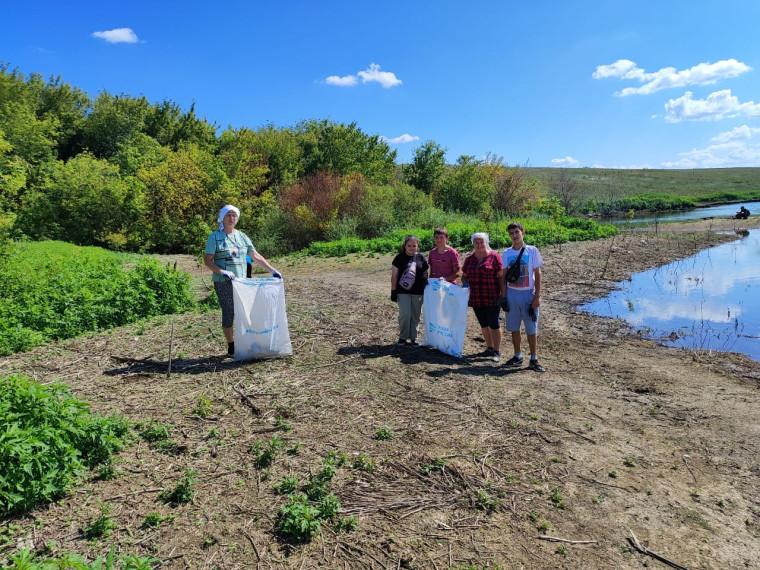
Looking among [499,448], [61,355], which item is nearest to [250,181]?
[61,355]

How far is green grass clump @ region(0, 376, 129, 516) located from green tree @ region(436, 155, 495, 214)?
76.3 feet

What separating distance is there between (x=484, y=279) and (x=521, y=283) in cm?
47

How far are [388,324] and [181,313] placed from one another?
3.34m

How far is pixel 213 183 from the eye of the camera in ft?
68.5

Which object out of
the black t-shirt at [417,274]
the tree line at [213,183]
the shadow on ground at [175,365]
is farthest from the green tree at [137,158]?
the black t-shirt at [417,274]

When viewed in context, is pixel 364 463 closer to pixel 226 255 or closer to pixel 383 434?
pixel 383 434

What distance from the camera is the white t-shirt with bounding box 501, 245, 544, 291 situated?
5.79 metres

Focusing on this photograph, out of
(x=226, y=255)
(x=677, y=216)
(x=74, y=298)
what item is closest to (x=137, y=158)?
(x=74, y=298)

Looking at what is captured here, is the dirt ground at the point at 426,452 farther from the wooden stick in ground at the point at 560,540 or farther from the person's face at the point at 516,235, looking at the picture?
the person's face at the point at 516,235

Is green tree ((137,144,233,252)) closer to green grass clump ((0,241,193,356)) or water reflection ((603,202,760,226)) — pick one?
green grass clump ((0,241,193,356))

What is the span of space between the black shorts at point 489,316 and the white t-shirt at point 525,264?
0.47m

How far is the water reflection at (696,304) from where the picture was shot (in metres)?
8.47

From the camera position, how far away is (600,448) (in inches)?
163

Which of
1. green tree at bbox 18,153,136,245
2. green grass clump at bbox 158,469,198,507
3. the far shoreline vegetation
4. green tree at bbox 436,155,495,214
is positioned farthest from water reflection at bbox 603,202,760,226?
green grass clump at bbox 158,469,198,507
